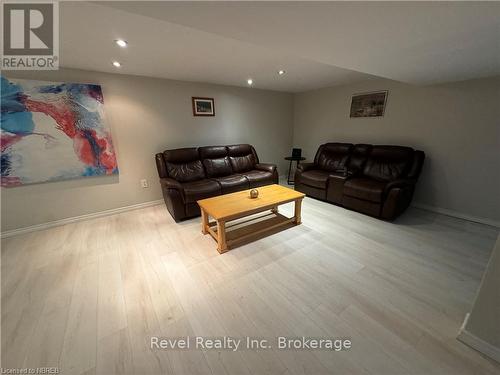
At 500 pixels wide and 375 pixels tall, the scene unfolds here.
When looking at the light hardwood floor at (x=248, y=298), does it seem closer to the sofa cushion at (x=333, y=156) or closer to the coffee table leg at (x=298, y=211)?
the coffee table leg at (x=298, y=211)

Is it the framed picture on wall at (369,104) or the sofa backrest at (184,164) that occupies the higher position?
the framed picture on wall at (369,104)

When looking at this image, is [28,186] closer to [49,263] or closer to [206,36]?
[49,263]

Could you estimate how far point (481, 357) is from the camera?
113 cm

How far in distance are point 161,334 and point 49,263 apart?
165 centimetres

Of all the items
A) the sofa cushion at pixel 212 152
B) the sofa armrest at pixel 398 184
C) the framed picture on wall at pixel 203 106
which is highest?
the framed picture on wall at pixel 203 106

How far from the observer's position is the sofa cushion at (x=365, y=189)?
2.70 metres

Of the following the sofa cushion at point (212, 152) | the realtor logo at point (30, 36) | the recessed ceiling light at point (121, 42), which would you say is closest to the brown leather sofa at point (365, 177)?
the sofa cushion at point (212, 152)

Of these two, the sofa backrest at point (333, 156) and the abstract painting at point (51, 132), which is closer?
the abstract painting at point (51, 132)

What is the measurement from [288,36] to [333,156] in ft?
9.53

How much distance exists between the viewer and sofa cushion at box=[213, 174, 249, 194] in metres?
3.17

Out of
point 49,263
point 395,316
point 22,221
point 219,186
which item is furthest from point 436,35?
point 22,221

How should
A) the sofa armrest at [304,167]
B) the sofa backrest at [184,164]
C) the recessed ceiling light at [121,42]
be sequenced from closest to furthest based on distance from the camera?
the recessed ceiling light at [121,42], the sofa backrest at [184,164], the sofa armrest at [304,167]

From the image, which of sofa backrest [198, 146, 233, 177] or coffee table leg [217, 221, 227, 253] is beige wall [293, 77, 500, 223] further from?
coffee table leg [217, 221, 227, 253]

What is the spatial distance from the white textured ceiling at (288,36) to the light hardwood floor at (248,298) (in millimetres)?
1857
